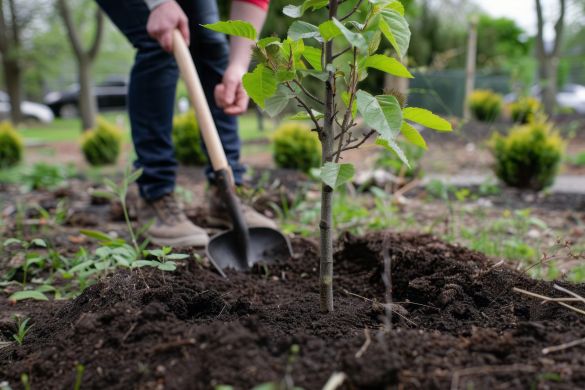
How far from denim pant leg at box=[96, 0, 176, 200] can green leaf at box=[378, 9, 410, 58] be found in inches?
64.8

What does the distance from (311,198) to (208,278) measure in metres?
2.18

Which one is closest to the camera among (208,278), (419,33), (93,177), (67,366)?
(67,366)

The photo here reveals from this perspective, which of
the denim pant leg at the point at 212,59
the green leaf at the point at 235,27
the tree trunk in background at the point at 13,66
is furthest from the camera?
the tree trunk in background at the point at 13,66

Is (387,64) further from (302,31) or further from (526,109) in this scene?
(526,109)

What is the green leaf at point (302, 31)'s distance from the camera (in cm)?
110

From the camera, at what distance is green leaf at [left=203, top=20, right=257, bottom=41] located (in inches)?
45.7

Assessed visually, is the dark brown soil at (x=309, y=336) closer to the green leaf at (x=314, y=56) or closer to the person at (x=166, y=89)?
the green leaf at (x=314, y=56)

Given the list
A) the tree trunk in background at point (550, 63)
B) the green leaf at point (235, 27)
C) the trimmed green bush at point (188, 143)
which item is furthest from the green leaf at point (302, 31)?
the tree trunk in background at point (550, 63)

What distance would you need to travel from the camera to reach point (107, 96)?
25.2 metres

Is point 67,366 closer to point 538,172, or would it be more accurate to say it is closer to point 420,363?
point 420,363

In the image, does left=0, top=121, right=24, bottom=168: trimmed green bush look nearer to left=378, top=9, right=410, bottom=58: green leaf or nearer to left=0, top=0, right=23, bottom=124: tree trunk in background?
left=378, top=9, right=410, bottom=58: green leaf

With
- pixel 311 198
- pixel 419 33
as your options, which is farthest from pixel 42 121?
pixel 311 198

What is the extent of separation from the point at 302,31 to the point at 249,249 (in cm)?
127

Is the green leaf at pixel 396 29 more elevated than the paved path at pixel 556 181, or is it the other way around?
the green leaf at pixel 396 29
